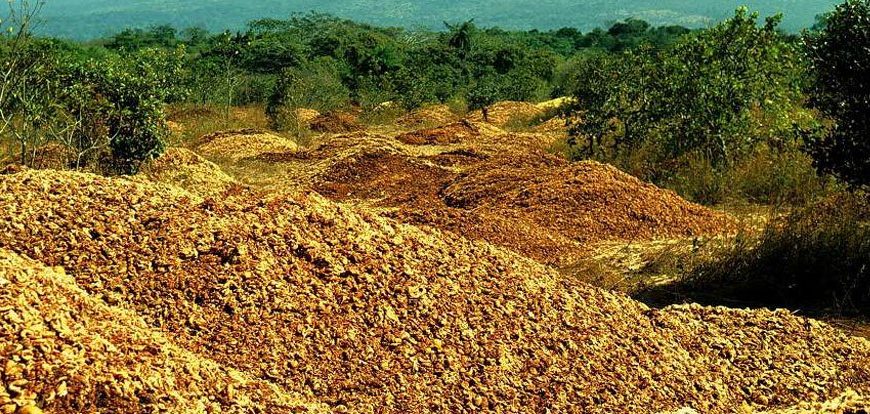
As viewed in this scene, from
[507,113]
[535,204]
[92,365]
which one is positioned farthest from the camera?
[507,113]

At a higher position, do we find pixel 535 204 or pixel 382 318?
pixel 382 318

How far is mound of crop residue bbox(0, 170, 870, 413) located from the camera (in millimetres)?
4289

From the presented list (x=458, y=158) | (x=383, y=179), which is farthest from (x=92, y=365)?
(x=458, y=158)

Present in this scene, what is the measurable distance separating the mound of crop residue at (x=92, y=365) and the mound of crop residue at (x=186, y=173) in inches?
308

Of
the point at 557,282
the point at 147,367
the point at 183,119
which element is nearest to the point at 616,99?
the point at 557,282

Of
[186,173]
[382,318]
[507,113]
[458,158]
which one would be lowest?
[507,113]

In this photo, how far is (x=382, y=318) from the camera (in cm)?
463

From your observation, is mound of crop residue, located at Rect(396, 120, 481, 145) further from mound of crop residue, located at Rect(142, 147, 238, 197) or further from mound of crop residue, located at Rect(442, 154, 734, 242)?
mound of crop residue, located at Rect(442, 154, 734, 242)

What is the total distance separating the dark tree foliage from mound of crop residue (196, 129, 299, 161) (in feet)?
40.2

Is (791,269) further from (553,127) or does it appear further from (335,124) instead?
(335,124)

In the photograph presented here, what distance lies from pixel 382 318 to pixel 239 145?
1433 cm

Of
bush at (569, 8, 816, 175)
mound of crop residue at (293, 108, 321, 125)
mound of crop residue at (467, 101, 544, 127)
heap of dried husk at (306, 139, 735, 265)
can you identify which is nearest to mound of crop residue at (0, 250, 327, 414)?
heap of dried husk at (306, 139, 735, 265)

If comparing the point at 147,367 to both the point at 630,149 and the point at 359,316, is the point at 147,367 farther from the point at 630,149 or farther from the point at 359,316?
the point at 630,149

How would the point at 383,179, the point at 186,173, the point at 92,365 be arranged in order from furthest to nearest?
1. the point at 383,179
2. the point at 186,173
3. the point at 92,365
